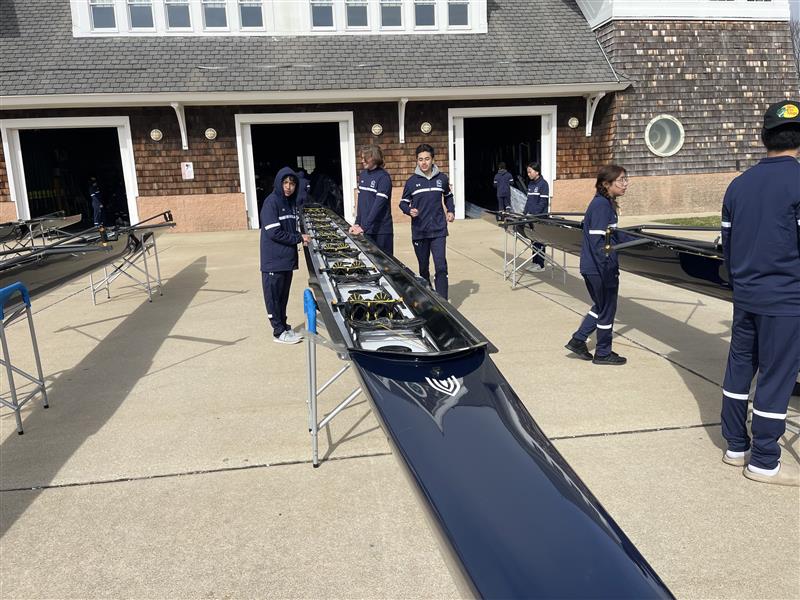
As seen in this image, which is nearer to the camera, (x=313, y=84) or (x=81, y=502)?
(x=81, y=502)

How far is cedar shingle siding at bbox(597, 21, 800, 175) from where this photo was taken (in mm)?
14891

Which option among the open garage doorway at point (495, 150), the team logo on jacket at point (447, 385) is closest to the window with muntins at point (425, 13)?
the open garage doorway at point (495, 150)

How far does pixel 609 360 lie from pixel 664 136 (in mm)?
12367

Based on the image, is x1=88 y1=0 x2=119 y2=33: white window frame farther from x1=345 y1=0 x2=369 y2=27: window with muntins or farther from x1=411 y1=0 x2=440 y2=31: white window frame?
x1=411 y1=0 x2=440 y2=31: white window frame

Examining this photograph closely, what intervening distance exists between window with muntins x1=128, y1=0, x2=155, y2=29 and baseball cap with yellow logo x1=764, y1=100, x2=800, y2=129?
15194 mm

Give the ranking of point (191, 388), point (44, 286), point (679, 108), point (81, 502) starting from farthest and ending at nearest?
point (679, 108) → point (44, 286) → point (191, 388) → point (81, 502)

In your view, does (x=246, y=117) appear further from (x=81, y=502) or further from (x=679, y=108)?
(x=81, y=502)

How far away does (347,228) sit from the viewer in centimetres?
759

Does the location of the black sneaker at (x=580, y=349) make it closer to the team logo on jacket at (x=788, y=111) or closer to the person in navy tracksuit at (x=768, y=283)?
the person in navy tracksuit at (x=768, y=283)

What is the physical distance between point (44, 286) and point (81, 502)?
281 cm

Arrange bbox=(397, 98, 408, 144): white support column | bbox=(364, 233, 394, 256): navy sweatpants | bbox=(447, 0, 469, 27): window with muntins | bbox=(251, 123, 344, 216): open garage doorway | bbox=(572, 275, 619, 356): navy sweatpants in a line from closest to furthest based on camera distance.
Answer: bbox=(572, 275, 619, 356): navy sweatpants < bbox=(364, 233, 394, 256): navy sweatpants < bbox=(397, 98, 408, 144): white support column < bbox=(447, 0, 469, 27): window with muntins < bbox=(251, 123, 344, 216): open garage doorway

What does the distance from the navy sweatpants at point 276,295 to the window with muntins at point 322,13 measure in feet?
38.0

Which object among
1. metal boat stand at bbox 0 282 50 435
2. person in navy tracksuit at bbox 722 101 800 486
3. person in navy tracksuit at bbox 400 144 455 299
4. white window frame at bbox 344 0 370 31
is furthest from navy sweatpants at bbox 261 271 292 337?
white window frame at bbox 344 0 370 31

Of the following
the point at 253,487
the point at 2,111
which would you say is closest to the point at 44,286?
the point at 253,487
